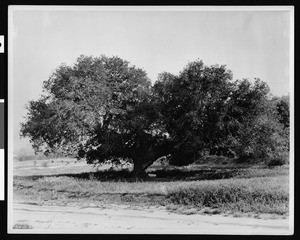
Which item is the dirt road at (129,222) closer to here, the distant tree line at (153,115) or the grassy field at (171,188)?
the grassy field at (171,188)

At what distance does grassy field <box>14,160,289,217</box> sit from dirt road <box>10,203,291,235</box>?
98mm

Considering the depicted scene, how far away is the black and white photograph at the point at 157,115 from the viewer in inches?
475

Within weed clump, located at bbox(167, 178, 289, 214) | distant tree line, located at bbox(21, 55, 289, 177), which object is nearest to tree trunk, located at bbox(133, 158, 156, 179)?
distant tree line, located at bbox(21, 55, 289, 177)

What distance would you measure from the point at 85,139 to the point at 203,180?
1.69 meters

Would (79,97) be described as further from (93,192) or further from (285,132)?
(285,132)

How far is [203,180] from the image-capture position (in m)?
12.2

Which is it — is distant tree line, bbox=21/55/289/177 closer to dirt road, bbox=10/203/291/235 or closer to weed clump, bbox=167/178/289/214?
weed clump, bbox=167/178/289/214

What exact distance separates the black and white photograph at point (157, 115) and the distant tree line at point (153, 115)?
0.04 ft

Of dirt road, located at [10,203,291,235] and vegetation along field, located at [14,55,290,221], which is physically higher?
vegetation along field, located at [14,55,290,221]

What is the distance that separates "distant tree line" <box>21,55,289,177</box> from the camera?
1211cm

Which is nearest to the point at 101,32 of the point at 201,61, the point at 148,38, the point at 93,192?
the point at 148,38

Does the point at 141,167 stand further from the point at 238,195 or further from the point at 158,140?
the point at 238,195

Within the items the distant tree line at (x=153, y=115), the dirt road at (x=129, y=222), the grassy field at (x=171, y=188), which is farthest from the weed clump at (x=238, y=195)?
the distant tree line at (x=153, y=115)

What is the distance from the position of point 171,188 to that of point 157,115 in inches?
39.6
